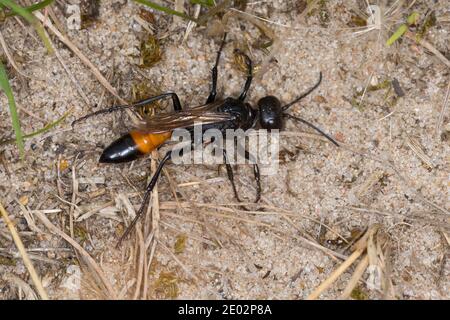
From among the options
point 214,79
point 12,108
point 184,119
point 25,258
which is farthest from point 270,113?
point 25,258

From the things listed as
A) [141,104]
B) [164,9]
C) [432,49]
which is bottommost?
[141,104]

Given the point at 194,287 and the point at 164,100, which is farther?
the point at 164,100

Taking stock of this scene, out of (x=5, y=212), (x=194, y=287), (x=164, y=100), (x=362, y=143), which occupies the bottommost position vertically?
(x=194, y=287)

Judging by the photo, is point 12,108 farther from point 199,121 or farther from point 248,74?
point 248,74

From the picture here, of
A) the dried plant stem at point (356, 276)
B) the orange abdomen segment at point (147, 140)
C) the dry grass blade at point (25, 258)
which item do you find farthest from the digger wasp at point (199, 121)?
the dried plant stem at point (356, 276)

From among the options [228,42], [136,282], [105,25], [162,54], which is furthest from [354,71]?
[136,282]

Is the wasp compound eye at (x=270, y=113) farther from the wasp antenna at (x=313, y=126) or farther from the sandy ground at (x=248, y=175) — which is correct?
the sandy ground at (x=248, y=175)

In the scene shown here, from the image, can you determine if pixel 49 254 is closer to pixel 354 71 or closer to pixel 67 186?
pixel 67 186
